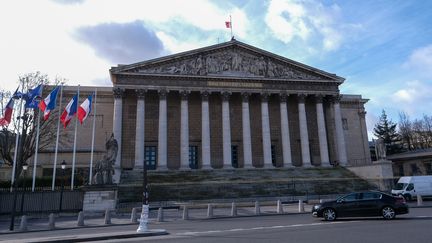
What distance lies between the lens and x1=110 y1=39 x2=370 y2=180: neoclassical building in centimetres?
3844

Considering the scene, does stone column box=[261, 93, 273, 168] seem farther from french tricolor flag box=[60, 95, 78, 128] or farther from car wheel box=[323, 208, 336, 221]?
car wheel box=[323, 208, 336, 221]

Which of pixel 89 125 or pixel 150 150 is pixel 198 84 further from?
pixel 89 125

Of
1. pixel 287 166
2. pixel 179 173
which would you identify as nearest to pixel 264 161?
pixel 287 166

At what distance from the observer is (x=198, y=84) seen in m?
39.9

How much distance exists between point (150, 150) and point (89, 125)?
8884mm

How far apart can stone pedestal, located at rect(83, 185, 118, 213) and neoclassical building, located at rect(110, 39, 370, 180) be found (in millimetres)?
12382

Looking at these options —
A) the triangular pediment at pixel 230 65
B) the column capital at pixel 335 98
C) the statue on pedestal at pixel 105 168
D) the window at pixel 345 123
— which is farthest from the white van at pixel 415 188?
the statue on pedestal at pixel 105 168

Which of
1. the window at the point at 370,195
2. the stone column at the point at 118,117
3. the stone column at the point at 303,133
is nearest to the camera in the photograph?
the window at the point at 370,195

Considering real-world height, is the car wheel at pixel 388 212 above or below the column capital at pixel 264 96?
below

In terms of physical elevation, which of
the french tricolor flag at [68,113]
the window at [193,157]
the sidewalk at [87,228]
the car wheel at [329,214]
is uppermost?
the french tricolor flag at [68,113]

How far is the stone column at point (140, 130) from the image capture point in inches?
1436

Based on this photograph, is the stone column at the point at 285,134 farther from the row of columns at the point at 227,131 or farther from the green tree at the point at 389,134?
the green tree at the point at 389,134

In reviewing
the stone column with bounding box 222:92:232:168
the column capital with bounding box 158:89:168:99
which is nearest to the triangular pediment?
the column capital with bounding box 158:89:168:99

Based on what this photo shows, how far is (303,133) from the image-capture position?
41.6 m
